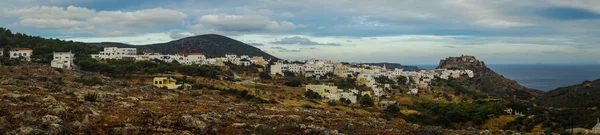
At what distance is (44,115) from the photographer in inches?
611

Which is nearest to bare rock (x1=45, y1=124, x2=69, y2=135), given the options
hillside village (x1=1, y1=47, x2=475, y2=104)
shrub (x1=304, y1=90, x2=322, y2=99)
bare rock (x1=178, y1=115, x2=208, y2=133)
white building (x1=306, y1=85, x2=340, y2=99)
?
bare rock (x1=178, y1=115, x2=208, y2=133)

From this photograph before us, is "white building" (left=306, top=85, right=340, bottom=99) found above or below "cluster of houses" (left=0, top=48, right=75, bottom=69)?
below

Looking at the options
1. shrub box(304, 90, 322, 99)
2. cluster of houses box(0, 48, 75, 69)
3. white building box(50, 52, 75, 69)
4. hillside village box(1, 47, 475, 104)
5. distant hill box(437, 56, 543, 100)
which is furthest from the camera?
distant hill box(437, 56, 543, 100)

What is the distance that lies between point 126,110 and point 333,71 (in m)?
125

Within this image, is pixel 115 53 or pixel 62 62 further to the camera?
pixel 115 53

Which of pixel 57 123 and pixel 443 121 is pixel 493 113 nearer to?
pixel 443 121

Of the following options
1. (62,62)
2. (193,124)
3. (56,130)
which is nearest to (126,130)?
(56,130)

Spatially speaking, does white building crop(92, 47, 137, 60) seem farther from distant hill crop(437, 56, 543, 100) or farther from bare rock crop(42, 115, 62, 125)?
distant hill crop(437, 56, 543, 100)

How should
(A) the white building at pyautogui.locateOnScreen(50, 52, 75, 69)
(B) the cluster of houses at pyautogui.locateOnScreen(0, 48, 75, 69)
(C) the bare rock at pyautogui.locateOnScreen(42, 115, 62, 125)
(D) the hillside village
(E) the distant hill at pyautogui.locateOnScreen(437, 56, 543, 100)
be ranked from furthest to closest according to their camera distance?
(E) the distant hill at pyautogui.locateOnScreen(437, 56, 543, 100)
(D) the hillside village
(B) the cluster of houses at pyautogui.locateOnScreen(0, 48, 75, 69)
(A) the white building at pyautogui.locateOnScreen(50, 52, 75, 69)
(C) the bare rock at pyautogui.locateOnScreen(42, 115, 62, 125)

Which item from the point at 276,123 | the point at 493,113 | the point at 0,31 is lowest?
the point at 493,113

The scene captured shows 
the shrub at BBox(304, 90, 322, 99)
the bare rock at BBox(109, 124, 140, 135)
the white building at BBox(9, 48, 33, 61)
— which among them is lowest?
the shrub at BBox(304, 90, 322, 99)

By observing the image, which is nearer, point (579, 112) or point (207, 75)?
point (579, 112)

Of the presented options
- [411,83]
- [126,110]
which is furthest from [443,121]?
[411,83]

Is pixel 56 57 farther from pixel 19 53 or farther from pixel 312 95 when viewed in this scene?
pixel 312 95
